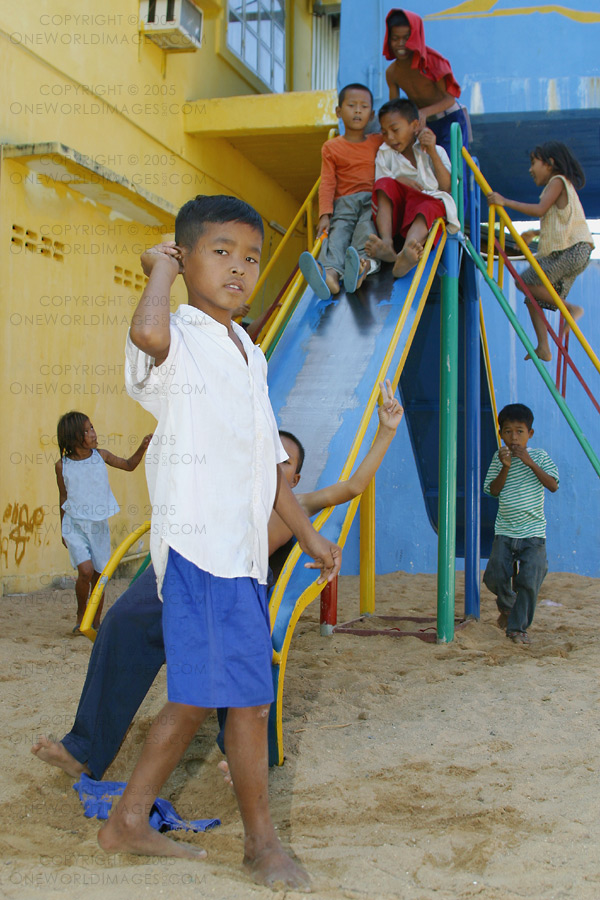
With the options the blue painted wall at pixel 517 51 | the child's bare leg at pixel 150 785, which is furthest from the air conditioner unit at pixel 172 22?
the child's bare leg at pixel 150 785

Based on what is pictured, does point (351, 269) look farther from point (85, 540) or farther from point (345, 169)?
point (85, 540)

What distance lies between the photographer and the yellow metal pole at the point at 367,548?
212 inches

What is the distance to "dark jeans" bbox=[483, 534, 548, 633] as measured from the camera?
4871 millimetres

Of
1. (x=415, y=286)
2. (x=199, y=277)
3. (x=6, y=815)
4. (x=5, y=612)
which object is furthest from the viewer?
(x=5, y=612)

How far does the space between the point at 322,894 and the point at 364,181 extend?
183 inches

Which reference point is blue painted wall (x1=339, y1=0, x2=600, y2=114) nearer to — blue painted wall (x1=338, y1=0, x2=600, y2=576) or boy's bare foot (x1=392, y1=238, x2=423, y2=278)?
blue painted wall (x1=338, y1=0, x2=600, y2=576)

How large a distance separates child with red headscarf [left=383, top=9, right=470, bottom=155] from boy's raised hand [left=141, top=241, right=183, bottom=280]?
388 cm

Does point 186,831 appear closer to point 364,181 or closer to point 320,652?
point 320,652

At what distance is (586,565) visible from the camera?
822 cm

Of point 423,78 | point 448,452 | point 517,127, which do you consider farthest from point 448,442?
point 517,127

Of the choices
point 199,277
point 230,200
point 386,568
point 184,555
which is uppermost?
point 230,200

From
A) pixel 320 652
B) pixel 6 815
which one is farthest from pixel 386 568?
pixel 6 815

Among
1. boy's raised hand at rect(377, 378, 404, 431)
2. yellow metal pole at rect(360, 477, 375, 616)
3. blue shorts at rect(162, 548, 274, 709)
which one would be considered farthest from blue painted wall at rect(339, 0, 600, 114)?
blue shorts at rect(162, 548, 274, 709)

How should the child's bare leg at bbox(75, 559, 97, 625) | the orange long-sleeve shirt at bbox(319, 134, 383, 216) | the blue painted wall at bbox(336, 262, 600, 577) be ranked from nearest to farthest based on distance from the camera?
the child's bare leg at bbox(75, 559, 97, 625)
the orange long-sleeve shirt at bbox(319, 134, 383, 216)
the blue painted wall at bbox(336, 262, 600, 577)
